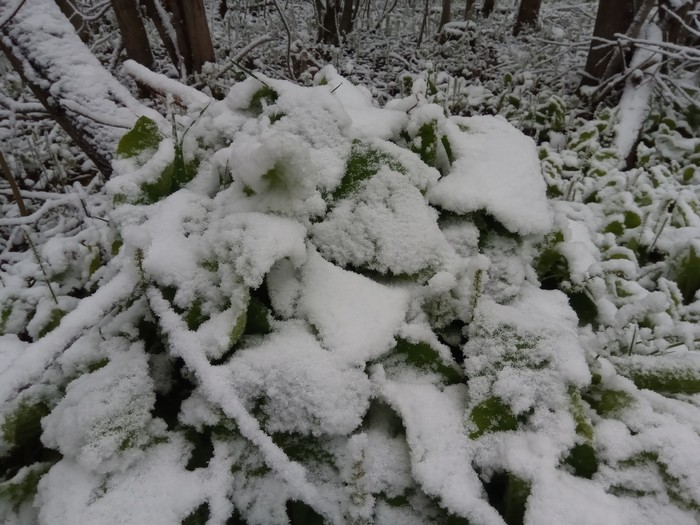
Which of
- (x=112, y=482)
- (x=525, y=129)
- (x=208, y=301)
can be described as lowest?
→ (x=525, y=129)

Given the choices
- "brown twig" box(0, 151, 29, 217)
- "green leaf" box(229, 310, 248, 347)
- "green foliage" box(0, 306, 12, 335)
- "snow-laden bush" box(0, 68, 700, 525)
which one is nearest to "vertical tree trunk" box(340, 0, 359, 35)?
"brown twig" box(0, 151, 29, 217)

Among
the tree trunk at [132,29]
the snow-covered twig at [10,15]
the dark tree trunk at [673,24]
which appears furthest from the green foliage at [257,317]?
the dark tree trunk at [673,24]

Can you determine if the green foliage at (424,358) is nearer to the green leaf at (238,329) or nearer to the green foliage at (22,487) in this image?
the green leaf at (238,329)

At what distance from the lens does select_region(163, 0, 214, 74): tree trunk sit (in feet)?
7.89

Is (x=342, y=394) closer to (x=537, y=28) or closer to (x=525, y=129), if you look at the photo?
(x=525, y=129)

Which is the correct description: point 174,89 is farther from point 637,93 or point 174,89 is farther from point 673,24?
point 673,24

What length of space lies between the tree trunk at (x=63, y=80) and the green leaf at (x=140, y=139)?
0.53 m

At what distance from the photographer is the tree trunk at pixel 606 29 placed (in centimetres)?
282

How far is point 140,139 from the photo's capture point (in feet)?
3.07

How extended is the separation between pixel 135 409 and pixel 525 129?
253 centimetres

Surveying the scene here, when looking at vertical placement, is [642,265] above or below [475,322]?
below

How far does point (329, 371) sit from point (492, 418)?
0.73ft

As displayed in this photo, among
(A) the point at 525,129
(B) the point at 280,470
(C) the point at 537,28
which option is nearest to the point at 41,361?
(B) the point at 280,470

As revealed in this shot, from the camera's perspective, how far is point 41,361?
24.7 inches
